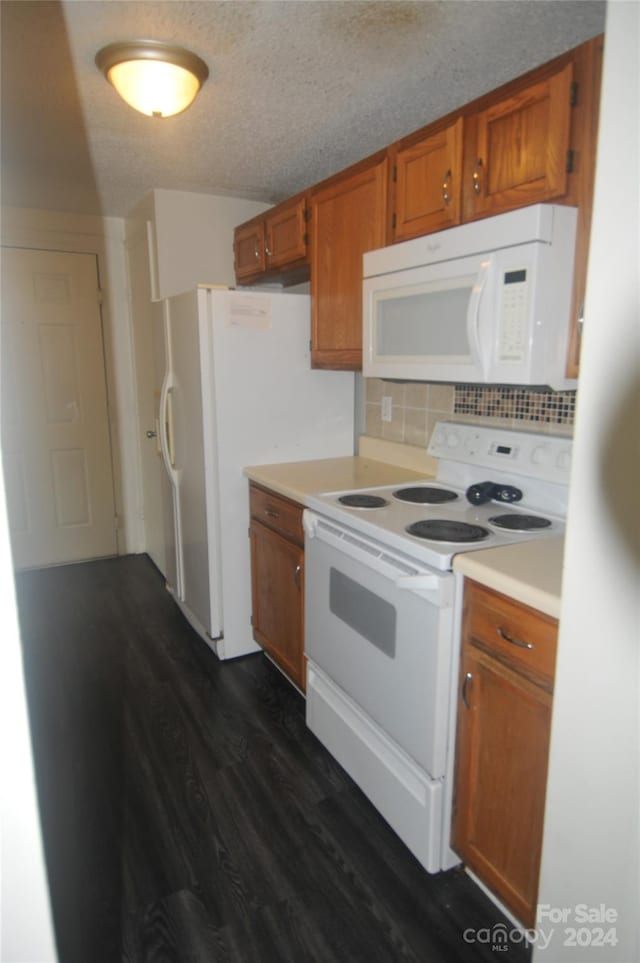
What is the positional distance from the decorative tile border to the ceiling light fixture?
52.2 inches

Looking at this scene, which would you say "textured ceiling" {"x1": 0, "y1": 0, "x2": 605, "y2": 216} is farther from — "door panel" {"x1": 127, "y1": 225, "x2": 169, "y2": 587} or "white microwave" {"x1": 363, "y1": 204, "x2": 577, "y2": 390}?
"door panel" {"x1": 127, "y1": 225, "x2": 169, "y2": 587}

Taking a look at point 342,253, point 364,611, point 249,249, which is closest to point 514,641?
point 364,611

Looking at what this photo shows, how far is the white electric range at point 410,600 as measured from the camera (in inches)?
57.3

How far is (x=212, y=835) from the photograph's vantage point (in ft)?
5.57

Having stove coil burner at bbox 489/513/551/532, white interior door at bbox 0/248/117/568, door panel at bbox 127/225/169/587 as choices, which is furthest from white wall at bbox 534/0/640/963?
white interior door at bbox 0/248/117/568

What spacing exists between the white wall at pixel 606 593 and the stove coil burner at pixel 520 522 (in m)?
0.90

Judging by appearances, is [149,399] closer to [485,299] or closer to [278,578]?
[278,578]

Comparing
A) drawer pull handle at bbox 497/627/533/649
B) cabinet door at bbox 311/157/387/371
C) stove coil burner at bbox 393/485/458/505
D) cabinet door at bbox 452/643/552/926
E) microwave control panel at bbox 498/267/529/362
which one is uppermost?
cabinet door at bbox 311/157/387/371

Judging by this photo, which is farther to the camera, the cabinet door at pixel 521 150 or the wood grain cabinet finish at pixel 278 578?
the wood grain cabinet finish at pixel 278 578

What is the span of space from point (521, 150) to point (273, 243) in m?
1.46

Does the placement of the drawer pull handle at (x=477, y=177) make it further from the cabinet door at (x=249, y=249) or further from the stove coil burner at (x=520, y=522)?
the cabinet door at (x=249, y=249)

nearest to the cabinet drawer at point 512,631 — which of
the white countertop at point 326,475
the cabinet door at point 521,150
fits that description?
the white countertop at point 326,475

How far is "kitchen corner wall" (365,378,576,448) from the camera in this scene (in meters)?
1.79

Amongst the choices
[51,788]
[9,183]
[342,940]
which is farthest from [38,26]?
[342,940]
